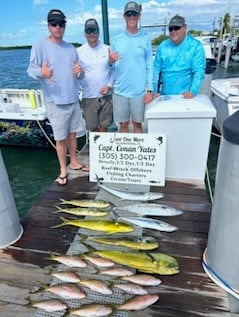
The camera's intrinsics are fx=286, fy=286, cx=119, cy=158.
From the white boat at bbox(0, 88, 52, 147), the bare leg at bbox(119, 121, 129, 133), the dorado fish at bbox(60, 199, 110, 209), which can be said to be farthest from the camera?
the white boat at bbox(0, 88, 52, 147)

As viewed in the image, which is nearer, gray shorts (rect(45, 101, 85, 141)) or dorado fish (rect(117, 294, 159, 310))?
dorado fish (rect(117, 294, 159, 310))

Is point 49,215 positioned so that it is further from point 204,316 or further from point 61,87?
point 204,316

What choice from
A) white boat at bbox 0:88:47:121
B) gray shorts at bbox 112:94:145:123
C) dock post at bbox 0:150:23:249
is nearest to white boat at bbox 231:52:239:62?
white boat at bbox 0:88:47:121

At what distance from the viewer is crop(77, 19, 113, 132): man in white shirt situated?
3.20 metres

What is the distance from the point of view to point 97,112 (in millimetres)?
3527

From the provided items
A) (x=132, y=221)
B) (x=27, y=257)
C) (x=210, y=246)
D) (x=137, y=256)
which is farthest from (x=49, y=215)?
(x=210, y=246)

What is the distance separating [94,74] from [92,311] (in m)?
2.46

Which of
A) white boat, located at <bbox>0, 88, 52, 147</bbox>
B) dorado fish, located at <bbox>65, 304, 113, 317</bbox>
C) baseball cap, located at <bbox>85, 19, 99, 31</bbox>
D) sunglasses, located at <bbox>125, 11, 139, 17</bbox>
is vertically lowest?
white boat, located at <bbox>0, 88, 52, 147</bbox>

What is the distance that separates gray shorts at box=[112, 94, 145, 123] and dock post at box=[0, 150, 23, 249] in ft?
5.78

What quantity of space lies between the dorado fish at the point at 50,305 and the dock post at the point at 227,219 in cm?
97

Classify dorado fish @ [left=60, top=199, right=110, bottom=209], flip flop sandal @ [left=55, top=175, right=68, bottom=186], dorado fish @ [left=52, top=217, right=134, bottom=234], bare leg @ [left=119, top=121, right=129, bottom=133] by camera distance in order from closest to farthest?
dorado fish @ [left=52, top=217, right=134, bottom=234]
dorado fish @ [left=60, top=199, right=110, bottom=209]
flip flop sandal @ [left=55, top=175, right=68, bottom=186]
bare leg @ [left=119, top=121, right=129, bottom=133]

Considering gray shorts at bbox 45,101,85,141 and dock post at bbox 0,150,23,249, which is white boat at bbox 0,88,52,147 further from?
dock post at bbox 0,150,23,249

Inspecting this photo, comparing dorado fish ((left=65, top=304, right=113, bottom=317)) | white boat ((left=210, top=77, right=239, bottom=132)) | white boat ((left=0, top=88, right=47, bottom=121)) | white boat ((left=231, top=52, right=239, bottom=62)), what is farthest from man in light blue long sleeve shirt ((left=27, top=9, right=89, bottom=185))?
white boat ((left=231, top=52, right=239, bottom=62))

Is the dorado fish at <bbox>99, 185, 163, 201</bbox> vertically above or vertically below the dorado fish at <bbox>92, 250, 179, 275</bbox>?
below
